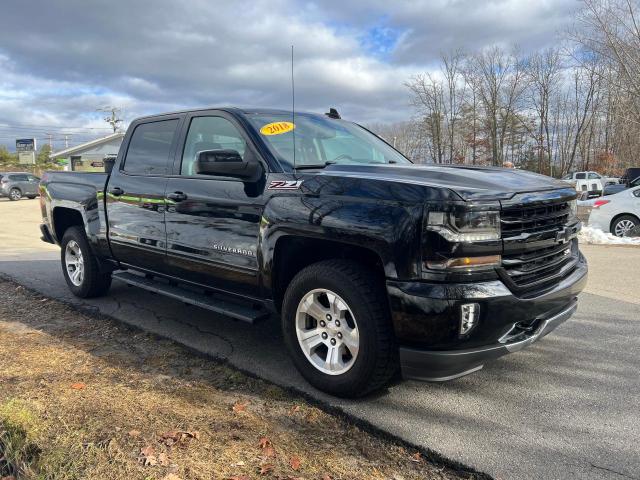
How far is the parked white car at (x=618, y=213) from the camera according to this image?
11.3 m

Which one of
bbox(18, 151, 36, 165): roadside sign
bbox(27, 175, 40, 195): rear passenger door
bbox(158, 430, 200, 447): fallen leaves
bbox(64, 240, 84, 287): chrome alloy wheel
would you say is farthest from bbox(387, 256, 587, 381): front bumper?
bbox(18, 151, 36, 165): roadside sign

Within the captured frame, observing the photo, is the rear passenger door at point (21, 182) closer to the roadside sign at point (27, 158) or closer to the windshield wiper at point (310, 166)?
the roadside sign at point (27, 158)

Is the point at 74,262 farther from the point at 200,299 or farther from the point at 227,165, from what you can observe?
the point at 227,165

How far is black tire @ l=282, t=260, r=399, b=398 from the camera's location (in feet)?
9.95

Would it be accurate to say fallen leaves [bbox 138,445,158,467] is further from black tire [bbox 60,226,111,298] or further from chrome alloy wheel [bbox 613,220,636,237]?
chrome alloy wheel [bbox 613,220,636,237]

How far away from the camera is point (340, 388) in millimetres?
3268

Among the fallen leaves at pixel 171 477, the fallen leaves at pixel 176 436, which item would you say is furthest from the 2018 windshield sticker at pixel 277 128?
the fallen leaves at pixel 171 477

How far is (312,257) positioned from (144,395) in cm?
142

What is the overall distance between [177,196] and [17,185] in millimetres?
31636

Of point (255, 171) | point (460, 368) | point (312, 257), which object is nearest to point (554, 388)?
point (460, 368)

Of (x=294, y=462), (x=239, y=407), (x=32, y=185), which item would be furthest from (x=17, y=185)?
(x=294, y=462)

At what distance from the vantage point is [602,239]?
1052cm

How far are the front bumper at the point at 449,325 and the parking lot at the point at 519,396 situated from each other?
39cm

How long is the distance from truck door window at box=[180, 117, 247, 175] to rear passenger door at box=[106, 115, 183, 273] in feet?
0.69
